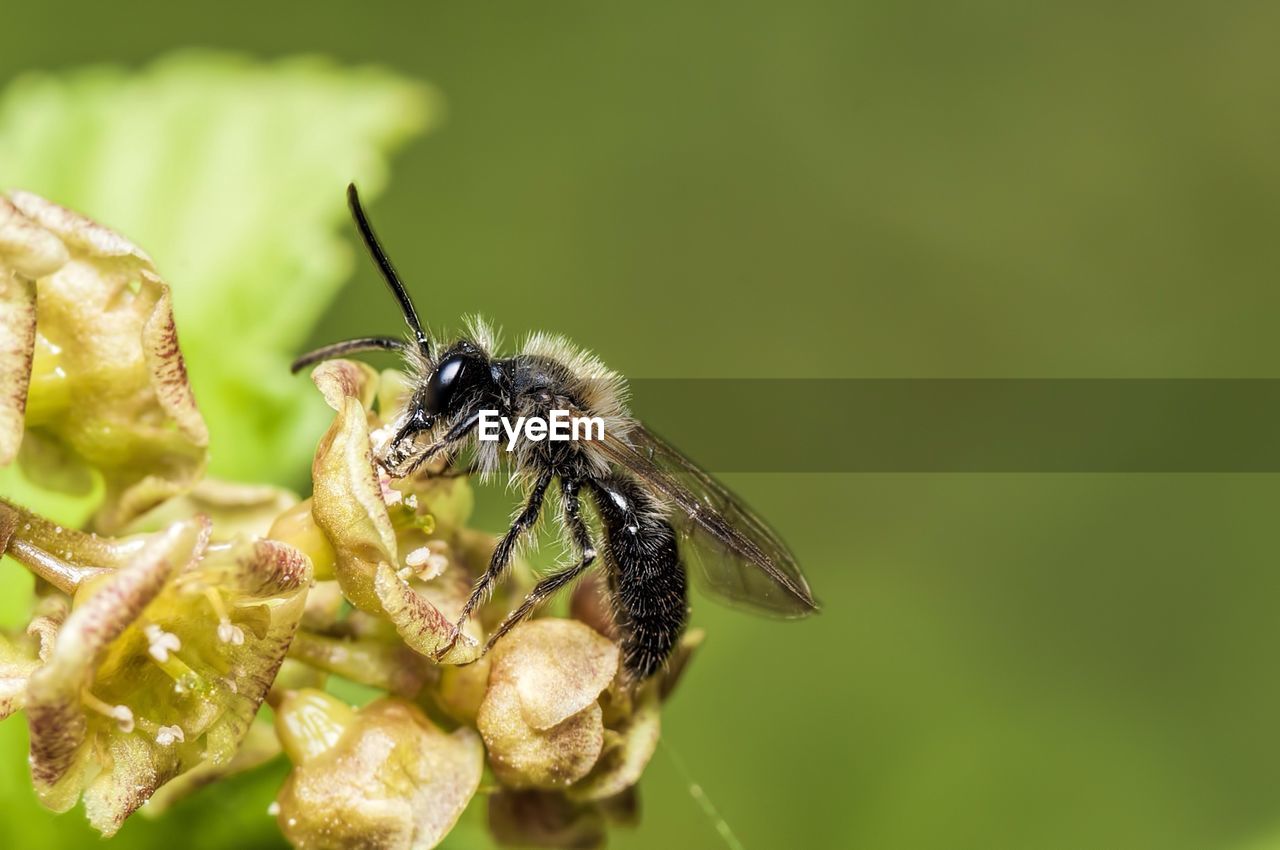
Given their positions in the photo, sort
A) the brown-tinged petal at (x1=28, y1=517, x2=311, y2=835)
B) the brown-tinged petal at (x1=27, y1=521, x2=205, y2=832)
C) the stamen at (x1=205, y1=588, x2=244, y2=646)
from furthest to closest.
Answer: the stamen at (x1=205, y1=588, x2=244, y2=646) → the brown-tinged petal at (x1=28, y1=517, x2=311, y2=835) → the brown-tinged petal at (x1=27, y1=521, x2=205, y2=832)

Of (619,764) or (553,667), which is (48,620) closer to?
(553,667)

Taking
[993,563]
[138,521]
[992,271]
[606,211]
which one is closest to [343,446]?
[138,521]

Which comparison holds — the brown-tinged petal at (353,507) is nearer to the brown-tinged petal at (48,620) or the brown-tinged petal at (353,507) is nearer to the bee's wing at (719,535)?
the brown-tinged petal at (48,620)

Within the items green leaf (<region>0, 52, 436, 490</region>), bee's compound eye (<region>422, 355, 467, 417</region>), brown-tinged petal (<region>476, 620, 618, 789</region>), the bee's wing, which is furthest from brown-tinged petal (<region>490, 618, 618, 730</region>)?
green leaf (<region>0, 52, 436, 490</region>)

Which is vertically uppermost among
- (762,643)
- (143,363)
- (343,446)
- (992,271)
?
(343,446)

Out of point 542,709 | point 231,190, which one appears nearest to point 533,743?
point 542,709

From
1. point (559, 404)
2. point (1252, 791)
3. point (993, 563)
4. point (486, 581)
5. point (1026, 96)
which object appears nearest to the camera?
point (486, 581)

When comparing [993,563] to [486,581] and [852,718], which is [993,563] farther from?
[486,581]

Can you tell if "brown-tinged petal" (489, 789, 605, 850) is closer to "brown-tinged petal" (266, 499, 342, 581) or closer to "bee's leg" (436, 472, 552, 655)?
"bee's leg" (436, 472, 552, 655)
